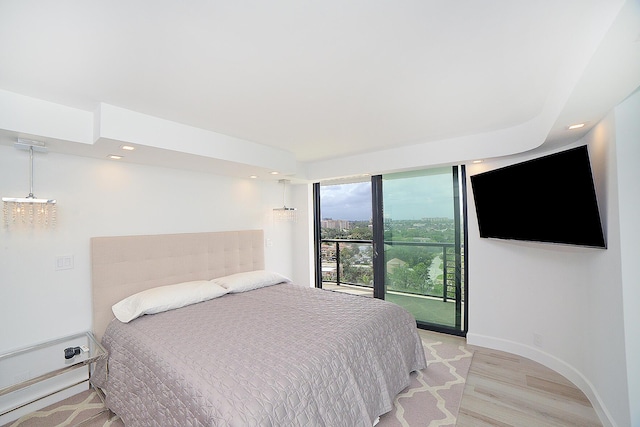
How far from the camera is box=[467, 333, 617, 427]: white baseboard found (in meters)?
2.15

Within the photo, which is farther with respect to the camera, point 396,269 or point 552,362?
point 396,269

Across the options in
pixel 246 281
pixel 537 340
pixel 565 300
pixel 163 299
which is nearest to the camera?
pixel 163 299

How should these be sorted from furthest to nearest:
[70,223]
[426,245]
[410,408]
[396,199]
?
[396,199]
[426,245]
[70,223]
[410,408]

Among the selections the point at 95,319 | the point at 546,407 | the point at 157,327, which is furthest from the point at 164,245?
the point at 546,407

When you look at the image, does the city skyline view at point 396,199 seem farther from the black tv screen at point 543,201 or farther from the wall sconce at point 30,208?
the wall sconce at point 30,208

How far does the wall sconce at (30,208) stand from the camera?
222 centimetres

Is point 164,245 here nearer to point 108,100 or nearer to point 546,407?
point 108,100

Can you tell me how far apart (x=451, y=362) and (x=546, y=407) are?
0.85 metres

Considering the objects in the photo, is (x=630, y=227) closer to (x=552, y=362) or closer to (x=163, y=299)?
(x=552, y=362)

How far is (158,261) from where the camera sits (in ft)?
10.2

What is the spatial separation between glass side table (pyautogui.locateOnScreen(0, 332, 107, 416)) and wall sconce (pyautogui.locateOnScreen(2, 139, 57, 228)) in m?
1.03

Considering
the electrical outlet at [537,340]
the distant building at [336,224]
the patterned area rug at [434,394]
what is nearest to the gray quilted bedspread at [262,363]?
the patterned area rug at [434,394]

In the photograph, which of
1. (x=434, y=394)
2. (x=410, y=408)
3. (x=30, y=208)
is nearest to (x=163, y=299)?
(x=30, y=208)

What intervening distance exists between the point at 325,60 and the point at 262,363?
1845 millimetres
